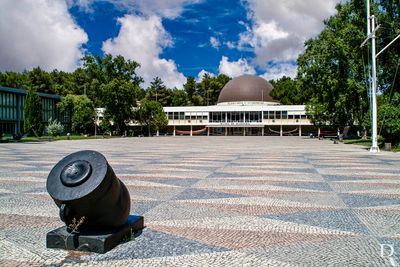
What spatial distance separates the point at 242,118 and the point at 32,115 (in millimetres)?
41785

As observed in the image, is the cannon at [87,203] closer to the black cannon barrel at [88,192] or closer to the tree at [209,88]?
the black cannon barrel at [88,192]

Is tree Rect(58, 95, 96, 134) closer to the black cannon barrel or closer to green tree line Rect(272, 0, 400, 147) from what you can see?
green tree line Rect(272, 0, 400, 147)

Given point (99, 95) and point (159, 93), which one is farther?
point (159, 93)

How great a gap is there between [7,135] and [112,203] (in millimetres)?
60143

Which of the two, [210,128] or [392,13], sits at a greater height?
[392,13]

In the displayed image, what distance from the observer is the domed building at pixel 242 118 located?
77.8 m

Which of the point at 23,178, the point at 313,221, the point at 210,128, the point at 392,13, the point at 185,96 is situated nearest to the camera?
the point at 313,221

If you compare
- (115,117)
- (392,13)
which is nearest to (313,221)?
(392,13)

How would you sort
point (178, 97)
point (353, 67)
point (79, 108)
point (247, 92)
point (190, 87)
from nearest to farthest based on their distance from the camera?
point (353, 67) → point (79, 108) → point (247, 92) → point (178, 97) → point (190, 87)

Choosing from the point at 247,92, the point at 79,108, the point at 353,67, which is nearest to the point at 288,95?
the point at 247,92

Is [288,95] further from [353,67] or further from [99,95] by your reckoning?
[353,67]

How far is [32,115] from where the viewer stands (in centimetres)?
5625

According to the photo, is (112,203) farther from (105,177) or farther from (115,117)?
(115,117)

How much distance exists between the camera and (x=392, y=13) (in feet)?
103
